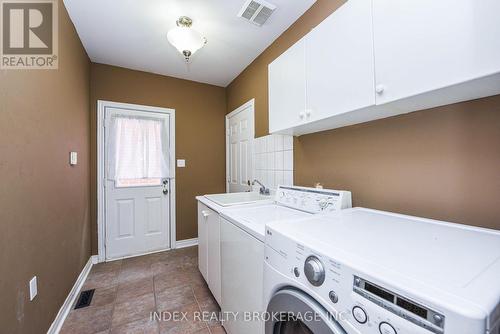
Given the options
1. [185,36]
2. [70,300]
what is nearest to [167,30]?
[185,36]

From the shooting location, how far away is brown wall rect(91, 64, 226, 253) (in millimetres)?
2652

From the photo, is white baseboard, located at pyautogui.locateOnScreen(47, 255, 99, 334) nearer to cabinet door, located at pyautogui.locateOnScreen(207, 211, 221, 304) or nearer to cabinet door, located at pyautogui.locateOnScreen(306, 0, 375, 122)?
cabinet door, located at pyautogui.locateOnScreen(207, 211, 221, 304)

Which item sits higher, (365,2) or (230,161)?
(365,2)

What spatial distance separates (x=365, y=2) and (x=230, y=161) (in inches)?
97.8

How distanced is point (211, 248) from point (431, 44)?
5.83 ft

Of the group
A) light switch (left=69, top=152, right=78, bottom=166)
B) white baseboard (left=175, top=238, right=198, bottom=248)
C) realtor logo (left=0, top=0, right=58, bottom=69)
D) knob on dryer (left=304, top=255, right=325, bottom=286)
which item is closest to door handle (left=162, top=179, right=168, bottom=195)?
white baseboard (left=175, top=238, right=198, bottom=248)

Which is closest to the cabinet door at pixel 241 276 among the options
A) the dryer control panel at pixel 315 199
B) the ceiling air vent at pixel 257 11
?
the dryer control panel at pixel 315 199

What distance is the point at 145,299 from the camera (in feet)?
6.11

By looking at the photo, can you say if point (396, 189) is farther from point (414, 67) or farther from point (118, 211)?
point (118, 211)

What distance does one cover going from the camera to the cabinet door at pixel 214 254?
161 cm

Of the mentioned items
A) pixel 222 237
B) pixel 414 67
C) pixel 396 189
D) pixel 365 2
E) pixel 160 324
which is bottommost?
pixel 160 324

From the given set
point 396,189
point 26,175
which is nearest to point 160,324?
point 26,175

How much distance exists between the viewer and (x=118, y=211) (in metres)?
2.72

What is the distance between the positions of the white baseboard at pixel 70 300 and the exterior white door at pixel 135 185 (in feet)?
0.96
